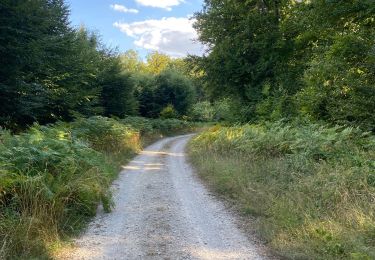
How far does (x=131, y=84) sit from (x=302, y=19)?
22.2m

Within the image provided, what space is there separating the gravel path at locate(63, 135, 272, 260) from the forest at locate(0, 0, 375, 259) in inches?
17.7

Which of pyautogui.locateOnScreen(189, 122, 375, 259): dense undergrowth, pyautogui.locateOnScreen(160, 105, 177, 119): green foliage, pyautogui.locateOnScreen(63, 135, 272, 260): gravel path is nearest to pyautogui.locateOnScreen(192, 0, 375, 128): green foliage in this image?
pyautogui.locateOnScreen(189, 122, 375, 259): dense undergrowth

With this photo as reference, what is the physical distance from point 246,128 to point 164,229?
35.9 feet

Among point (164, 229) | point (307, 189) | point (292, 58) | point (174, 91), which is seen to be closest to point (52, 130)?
point (164, 229)

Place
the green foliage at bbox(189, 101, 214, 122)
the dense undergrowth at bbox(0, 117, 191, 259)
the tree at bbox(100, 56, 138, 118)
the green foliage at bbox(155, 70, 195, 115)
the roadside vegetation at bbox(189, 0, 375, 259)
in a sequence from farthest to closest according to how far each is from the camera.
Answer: the green foliage at bbox(189, 101, 214, 122) < the green foliage at bbox(155, 70, 195, 115) < the tree at bbox(100, 56, 138, 118) < the roadside vegetation at bbox(189, 0, 375, 259) < the dense undergrowth at bbox(0, 117, 191, 259)

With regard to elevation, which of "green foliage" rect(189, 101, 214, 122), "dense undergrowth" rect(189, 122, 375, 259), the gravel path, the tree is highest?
the tree

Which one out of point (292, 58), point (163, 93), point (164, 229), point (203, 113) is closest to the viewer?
point (164, 229)

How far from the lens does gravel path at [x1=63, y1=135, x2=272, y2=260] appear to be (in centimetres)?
600

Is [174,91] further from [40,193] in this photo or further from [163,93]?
[40,193]

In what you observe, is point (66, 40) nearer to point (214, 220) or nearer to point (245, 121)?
point (245, 121)

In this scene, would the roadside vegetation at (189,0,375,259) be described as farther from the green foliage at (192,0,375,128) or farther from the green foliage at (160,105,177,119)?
the green foliage at (160,105,177,119)

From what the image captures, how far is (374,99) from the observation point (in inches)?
486

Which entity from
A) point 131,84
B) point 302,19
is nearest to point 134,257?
point 302,19

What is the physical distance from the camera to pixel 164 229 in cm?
723
